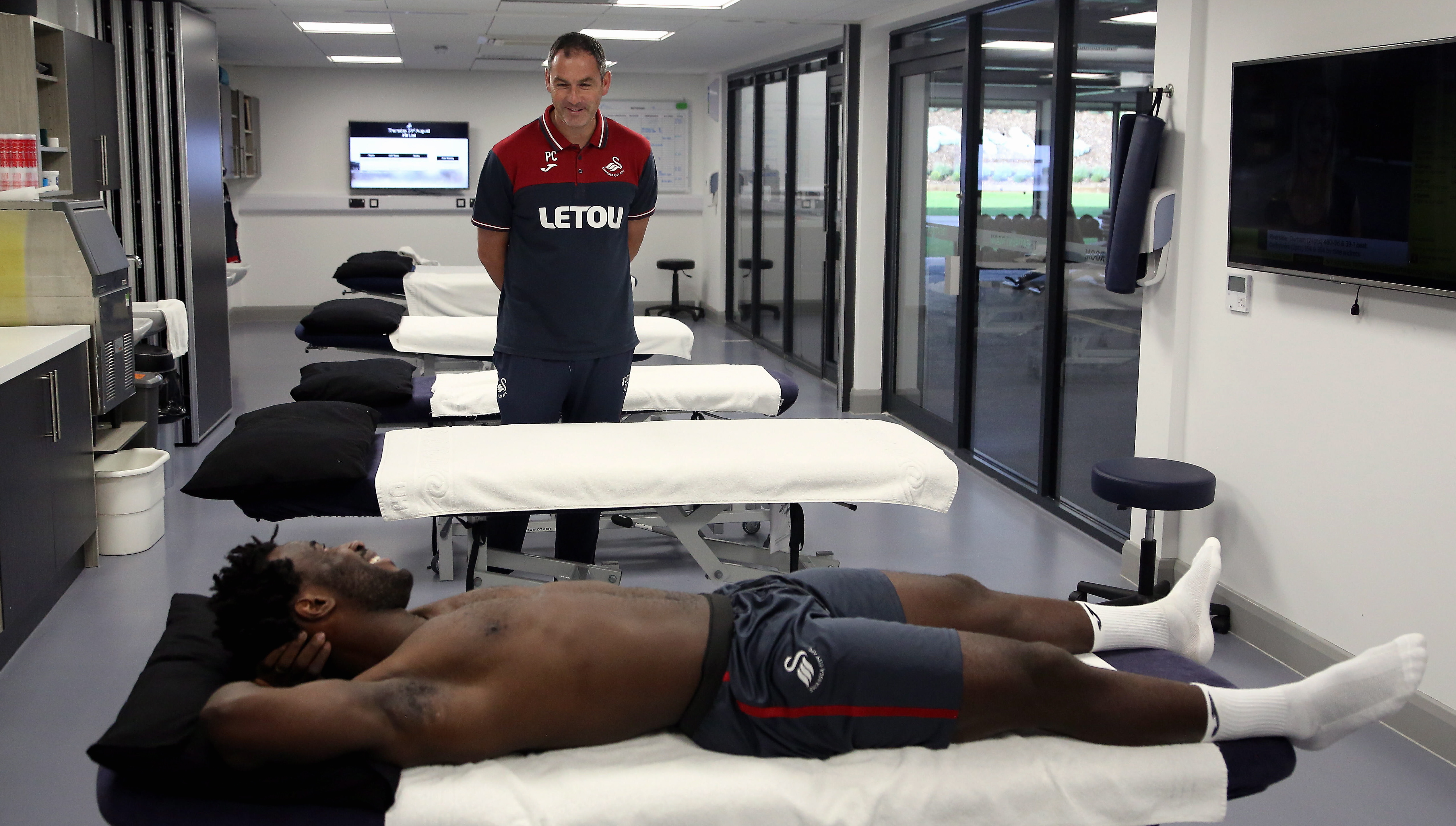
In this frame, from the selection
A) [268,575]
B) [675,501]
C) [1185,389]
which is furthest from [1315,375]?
[268,575]

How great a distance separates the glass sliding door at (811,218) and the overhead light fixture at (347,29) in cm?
256

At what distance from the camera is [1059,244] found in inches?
175

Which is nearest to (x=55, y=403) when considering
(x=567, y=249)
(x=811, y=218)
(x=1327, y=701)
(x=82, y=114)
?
(x=567, y=249)

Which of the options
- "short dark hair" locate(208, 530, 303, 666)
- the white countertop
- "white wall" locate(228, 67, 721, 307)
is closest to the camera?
"short dark hair" locate(208, 530, 303, 666)

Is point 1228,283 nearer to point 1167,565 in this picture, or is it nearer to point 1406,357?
point 1406,357

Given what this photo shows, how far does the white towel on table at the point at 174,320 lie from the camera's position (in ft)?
16.1

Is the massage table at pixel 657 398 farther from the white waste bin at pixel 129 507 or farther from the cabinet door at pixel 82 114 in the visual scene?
the cabinet door at pixel 82 114

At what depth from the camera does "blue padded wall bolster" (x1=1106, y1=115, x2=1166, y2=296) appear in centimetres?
337

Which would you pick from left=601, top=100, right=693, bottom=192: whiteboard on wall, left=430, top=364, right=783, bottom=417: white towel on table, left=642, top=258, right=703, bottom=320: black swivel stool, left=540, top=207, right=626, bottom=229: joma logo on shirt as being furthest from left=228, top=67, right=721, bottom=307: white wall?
left=540, top=207, right=626, bottom=229: joma logo on shirt

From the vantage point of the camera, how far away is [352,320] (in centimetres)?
527

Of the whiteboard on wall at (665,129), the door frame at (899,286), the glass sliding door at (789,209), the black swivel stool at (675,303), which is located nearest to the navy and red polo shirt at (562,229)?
the door frame at (899,286)

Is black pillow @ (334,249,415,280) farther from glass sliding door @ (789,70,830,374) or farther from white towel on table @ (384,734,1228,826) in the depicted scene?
white towel on table @ (384,734,1228,826)

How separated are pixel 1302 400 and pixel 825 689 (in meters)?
1.86

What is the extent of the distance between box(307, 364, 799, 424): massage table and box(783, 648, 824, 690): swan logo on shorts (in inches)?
91.5
